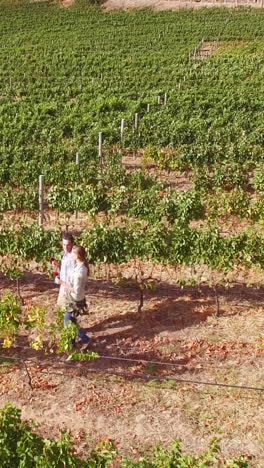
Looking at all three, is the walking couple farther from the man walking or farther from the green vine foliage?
the green vine foliage

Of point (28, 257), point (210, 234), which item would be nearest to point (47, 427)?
point (28, 257)

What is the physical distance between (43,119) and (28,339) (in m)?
16.6

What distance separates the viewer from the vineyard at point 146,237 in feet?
25.6

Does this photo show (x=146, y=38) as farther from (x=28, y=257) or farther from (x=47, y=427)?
(x=47, y=427)

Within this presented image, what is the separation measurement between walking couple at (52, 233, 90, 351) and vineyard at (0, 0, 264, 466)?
1.11 ft

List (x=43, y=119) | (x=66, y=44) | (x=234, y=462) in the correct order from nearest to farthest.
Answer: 1. (x=234, y=462)
2. (x=43, y=119)
3. (x=66, y=44)

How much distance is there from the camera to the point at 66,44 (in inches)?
1599

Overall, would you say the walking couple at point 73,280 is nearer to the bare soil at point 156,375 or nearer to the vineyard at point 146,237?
the vineyard at point 146,237

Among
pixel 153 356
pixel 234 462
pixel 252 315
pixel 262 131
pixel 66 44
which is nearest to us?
pixel 234 462

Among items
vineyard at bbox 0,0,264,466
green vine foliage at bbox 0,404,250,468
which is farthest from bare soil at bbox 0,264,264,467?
green vine foliage at bbox 0,404,250,468

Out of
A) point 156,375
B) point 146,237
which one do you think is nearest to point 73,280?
point 156,375

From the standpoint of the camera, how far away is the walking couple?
781cm

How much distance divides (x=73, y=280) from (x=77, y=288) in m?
0.13

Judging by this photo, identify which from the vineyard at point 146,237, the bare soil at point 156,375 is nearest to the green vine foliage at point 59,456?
the bare soil at point 156,375
